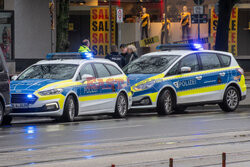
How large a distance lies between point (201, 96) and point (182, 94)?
842 mm

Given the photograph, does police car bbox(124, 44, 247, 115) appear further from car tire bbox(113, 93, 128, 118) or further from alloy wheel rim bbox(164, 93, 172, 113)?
car tire bbox(113, 93, 128, 118)

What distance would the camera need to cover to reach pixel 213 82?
67.7 feet

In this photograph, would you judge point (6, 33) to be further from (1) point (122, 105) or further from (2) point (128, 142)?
(2) point (128, 142)

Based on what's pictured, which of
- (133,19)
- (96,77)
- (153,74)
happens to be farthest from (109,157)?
(133,19)

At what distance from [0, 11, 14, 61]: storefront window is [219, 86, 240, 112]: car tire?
15743 mm

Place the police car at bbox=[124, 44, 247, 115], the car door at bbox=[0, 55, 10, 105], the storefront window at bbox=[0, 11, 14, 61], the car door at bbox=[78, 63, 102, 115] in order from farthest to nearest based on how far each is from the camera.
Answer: the storefront window at bbox=[0, 11, 14, 61] → the police car at bbox=[124, 44, 247, 115] → the car door at bbox=[78, 63, 102, 115] → the car door at bbox=[0, 55, 10, 105]

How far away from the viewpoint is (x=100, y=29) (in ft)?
112

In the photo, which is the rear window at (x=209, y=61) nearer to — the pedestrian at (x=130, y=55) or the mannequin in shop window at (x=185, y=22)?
the pedestrian at (x=130, y=55)

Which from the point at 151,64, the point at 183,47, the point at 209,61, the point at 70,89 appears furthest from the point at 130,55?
the point at 70,89

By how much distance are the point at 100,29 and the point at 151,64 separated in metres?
14.5

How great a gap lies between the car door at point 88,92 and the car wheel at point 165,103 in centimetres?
217

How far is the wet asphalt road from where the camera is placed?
9.80 m

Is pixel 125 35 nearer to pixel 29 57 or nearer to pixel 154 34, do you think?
pixel 154 34

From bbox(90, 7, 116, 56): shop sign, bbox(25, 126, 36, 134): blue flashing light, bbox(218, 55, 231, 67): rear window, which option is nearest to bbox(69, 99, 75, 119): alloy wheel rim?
bbox(25, 126, 36, 134): blue flashing light
